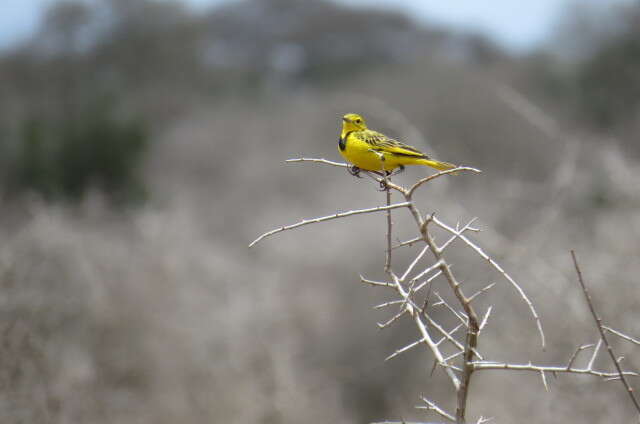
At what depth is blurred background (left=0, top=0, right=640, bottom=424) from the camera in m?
9.49

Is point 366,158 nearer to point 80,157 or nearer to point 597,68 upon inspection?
point 80,157

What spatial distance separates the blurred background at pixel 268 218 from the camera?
9.49 meters

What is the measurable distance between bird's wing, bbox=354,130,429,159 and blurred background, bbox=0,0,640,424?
75cm

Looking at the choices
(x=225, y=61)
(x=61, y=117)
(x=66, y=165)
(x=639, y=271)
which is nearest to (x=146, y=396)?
(x=639, y=271)

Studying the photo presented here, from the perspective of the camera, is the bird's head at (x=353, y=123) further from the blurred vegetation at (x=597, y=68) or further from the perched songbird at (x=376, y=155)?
the blurred vegetation at (x=597, y=68)

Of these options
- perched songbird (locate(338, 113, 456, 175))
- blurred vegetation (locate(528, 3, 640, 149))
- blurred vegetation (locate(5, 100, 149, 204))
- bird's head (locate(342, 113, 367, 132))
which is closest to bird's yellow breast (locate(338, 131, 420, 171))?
perched songbird (locate(338, 113, 456, 175))

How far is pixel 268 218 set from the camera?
90.7ft

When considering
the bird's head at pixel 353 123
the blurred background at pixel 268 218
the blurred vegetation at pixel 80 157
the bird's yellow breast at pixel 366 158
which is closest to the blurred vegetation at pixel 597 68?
the blurred background at pixel 268 218

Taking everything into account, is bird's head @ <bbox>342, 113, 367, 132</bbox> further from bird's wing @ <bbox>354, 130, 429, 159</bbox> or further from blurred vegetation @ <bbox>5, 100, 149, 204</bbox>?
blurred vegetation @ <bbox>5, 100, 149, 204</bbox>

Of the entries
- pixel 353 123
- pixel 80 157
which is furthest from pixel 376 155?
pixel 80 157

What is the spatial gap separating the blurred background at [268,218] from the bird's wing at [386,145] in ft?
2.47

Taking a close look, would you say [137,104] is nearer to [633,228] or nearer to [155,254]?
[155,254]

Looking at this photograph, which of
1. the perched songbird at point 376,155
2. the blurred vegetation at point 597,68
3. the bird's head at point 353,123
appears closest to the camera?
the perched songbird at point 376,155

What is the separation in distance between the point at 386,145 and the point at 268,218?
24120 mm
